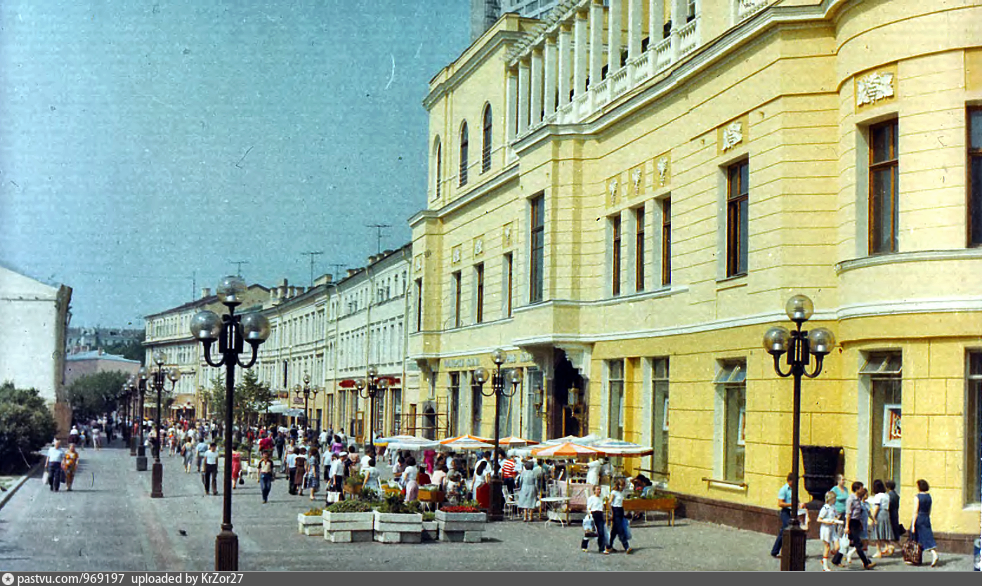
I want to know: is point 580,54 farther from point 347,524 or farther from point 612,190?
point 347,524

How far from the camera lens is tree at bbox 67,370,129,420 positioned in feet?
317

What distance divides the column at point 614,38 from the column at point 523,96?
7.78 metres

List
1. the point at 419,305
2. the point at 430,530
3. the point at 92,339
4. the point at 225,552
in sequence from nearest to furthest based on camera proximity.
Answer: the point at 225,552 → the point at 430,530 → the point at 419,305 → the point at 92,339

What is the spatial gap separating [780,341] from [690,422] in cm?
1028

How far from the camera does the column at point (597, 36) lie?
38.3 m

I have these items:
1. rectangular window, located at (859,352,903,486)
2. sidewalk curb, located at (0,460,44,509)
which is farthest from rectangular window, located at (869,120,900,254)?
sidewalk curb, located at (0,460,44,509)

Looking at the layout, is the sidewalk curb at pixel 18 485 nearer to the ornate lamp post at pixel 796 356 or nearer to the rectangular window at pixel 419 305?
the rectangular window at pixel 419 305

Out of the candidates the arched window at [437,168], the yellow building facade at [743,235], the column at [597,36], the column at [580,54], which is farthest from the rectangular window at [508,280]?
the arched window at [437,168]

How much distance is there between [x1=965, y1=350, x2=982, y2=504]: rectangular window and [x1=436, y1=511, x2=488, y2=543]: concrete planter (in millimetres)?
9028

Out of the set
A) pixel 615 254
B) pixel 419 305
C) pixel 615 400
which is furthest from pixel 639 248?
pixel 419 305

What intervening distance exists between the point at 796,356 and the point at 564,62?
23610mm

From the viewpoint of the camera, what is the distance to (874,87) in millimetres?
22344
